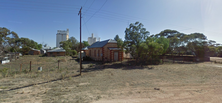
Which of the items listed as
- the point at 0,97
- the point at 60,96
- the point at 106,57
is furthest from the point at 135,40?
the point at 0,97

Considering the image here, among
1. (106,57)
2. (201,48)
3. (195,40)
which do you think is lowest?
(106,57)

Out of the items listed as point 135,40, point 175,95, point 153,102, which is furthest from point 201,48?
point 153,102

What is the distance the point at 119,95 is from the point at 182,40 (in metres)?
23.8

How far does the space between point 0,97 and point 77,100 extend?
3349 mm

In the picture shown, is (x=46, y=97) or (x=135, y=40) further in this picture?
(x=135, y=40)

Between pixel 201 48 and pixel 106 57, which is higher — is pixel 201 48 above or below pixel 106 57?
above

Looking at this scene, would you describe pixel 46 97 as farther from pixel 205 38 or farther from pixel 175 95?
pixel 205 38

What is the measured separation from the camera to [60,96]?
4.84m

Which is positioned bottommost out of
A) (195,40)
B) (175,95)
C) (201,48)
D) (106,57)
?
(175,95)

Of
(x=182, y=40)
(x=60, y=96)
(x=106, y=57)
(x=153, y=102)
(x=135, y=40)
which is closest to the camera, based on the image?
(x=153, y=102)

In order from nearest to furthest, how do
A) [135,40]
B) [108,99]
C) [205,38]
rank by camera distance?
1. [108,99]
2. [135,40]
3. [205,38]

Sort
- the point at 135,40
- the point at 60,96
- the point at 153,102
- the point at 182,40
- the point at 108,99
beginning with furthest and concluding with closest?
1. the point at 182,40
2. the point at 135,40
3. the point at 60,96
4. the point at 108,99
5. the point at 153,102

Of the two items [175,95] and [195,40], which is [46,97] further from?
[195,40]

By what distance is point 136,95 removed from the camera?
4957 mm
